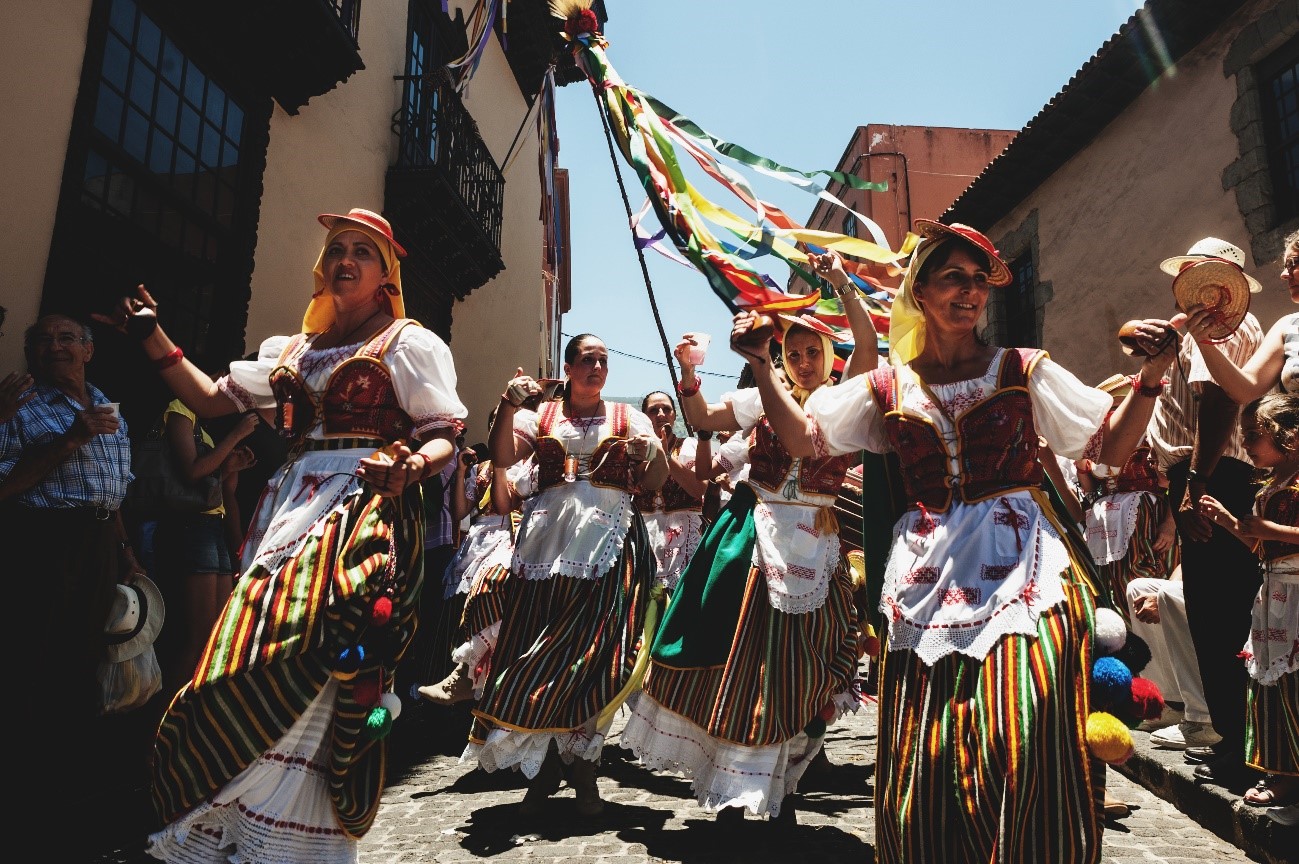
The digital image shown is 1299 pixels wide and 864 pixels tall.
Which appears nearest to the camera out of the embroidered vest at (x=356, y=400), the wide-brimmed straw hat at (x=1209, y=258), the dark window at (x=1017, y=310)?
the wide-brimmed straw hat at (x=1209, y=258)

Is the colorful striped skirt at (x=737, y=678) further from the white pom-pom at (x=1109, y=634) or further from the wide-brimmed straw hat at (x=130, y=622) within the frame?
the wide-brimmed straw hat at (x=130, y=622)

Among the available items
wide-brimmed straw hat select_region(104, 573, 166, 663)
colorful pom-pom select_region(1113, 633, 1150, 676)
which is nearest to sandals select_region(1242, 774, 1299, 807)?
colorful pom-pom select_region(1113, 633, 1150, 676)

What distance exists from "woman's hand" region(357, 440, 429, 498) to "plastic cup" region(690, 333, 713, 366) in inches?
57.3

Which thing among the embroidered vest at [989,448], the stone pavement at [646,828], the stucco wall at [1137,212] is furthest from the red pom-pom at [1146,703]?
the stucco wall at [1137,212]

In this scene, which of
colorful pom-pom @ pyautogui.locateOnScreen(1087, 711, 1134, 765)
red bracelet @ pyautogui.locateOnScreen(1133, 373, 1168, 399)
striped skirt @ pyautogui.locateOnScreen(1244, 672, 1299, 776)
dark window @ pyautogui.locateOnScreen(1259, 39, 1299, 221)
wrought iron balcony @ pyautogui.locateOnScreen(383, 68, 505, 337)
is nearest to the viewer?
colorful pom-pom @ pyautogui.locateOnScreen(1087, 711, 1134, 765)

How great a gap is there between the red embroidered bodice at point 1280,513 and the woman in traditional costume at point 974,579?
1523mm

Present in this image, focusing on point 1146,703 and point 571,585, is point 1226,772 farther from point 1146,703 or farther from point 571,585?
point 571,585

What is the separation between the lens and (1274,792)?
356 centimetres

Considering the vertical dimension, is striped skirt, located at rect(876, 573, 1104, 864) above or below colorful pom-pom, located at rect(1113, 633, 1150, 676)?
below

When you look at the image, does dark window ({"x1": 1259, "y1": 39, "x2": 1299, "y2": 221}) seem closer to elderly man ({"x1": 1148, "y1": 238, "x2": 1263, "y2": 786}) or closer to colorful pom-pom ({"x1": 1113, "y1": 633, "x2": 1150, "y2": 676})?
elderly man ({"x1": 1148, "y1": 238, "x2": 1263, "y2": 786})

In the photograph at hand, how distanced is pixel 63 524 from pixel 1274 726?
491 cm

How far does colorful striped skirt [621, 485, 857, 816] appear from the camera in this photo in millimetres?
3797

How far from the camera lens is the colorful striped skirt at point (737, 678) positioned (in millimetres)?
3797

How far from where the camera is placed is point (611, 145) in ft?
17.6
